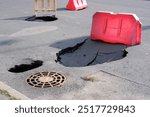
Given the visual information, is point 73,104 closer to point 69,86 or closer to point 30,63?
point 69,86

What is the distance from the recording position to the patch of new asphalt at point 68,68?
522 cm

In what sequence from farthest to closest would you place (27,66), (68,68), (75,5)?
(75,5)
(27,66)
(68,68)

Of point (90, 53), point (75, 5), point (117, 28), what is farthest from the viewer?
point (75, 5)

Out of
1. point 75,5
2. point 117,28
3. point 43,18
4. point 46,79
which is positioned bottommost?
point 46,79

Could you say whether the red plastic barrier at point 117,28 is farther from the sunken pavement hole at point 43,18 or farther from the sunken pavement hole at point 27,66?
the sunken pavement hole at point 43,18

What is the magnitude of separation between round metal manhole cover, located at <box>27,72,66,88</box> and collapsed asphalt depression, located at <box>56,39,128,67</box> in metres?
0.65

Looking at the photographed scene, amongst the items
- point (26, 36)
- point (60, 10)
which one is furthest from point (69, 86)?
point (60, 10)

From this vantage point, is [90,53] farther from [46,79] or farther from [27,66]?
[46,79]

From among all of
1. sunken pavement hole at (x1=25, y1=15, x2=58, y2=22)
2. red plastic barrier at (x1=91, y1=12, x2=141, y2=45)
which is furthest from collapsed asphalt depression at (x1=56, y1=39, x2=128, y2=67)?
sunken pavement hole at (x1=25, y1=15, x2=58, y2=22)

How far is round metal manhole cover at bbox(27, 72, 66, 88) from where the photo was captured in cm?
550

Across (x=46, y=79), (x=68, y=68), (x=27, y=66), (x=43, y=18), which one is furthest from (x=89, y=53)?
(x=43, y=18)

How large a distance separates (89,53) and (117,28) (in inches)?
47.2

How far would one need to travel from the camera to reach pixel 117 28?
7.88m

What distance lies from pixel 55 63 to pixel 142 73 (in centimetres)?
187
